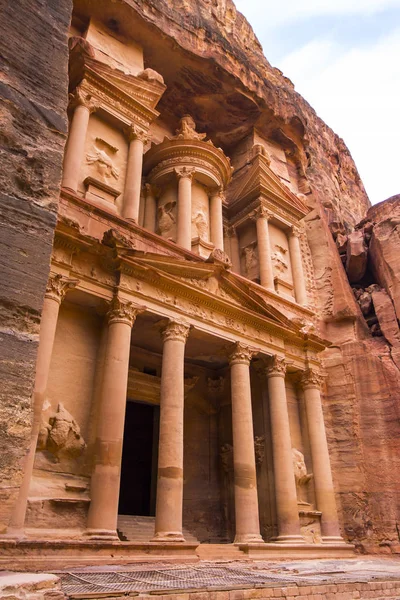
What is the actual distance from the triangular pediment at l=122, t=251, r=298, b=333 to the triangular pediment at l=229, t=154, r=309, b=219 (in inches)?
289

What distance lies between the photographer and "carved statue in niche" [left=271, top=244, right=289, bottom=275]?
19688 millimetres

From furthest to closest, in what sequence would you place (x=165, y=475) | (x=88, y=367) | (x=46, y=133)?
(x=88, y=367) → (x=165, y=475) → (x=46, y=133)

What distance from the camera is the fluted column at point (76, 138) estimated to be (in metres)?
14.0

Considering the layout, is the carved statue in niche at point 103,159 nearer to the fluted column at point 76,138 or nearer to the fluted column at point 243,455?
the fluted column at point 76,138

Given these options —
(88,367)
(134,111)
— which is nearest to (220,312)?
(88,367)

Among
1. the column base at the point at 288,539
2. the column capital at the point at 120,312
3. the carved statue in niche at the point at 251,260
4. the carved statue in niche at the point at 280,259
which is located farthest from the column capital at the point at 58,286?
the carved statue in niche at the point at 280,259

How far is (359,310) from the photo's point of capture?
19.8 meters

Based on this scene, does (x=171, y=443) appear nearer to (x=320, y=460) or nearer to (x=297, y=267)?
(x=320, y=460)

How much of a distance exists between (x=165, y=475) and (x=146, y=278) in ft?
15.8

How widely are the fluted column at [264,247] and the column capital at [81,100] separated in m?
7.99

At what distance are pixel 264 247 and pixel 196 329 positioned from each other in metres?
7.56

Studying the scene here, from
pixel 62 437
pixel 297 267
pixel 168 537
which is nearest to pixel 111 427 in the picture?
pixel 62 437

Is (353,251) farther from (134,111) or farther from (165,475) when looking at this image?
(165,475)

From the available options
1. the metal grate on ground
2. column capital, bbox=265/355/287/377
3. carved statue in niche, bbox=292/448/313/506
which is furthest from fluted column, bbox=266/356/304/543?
the metal grate on ground
